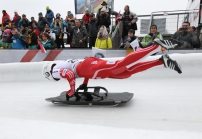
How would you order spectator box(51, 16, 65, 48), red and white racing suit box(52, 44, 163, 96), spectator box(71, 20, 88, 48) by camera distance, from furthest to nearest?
spectator box(51, 16, 65, 48) → spectator box(71, 20, 88, 48) → red and white racing suit box(52, 44, 163, 96)

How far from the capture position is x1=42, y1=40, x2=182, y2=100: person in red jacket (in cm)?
256

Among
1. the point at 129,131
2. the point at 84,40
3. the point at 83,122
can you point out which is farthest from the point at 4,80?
the point at 129,131

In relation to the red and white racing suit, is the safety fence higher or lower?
lower

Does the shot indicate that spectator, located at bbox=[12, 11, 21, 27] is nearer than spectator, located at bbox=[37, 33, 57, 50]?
No

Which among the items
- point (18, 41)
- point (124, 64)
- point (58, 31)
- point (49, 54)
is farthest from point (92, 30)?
point (124, 64)

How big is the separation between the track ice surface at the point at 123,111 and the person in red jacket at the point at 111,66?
43 cm

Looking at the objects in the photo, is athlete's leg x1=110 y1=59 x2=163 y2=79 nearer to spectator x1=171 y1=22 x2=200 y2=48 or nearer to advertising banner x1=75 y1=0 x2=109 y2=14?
spectator x1=171 y1=22 x2=200 y2=48

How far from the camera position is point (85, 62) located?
10.1 ft

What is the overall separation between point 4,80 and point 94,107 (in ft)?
9.81

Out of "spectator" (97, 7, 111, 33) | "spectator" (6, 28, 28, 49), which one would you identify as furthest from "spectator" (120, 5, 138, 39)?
"spectator" (6, 28, 28, 49)

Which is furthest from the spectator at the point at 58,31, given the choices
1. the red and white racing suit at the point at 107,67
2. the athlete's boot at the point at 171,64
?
the athlete's boot at the point at 171,64

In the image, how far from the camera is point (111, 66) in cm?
288

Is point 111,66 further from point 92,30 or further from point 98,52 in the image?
point 92,30

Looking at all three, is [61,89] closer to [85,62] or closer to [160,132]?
[85,62]
